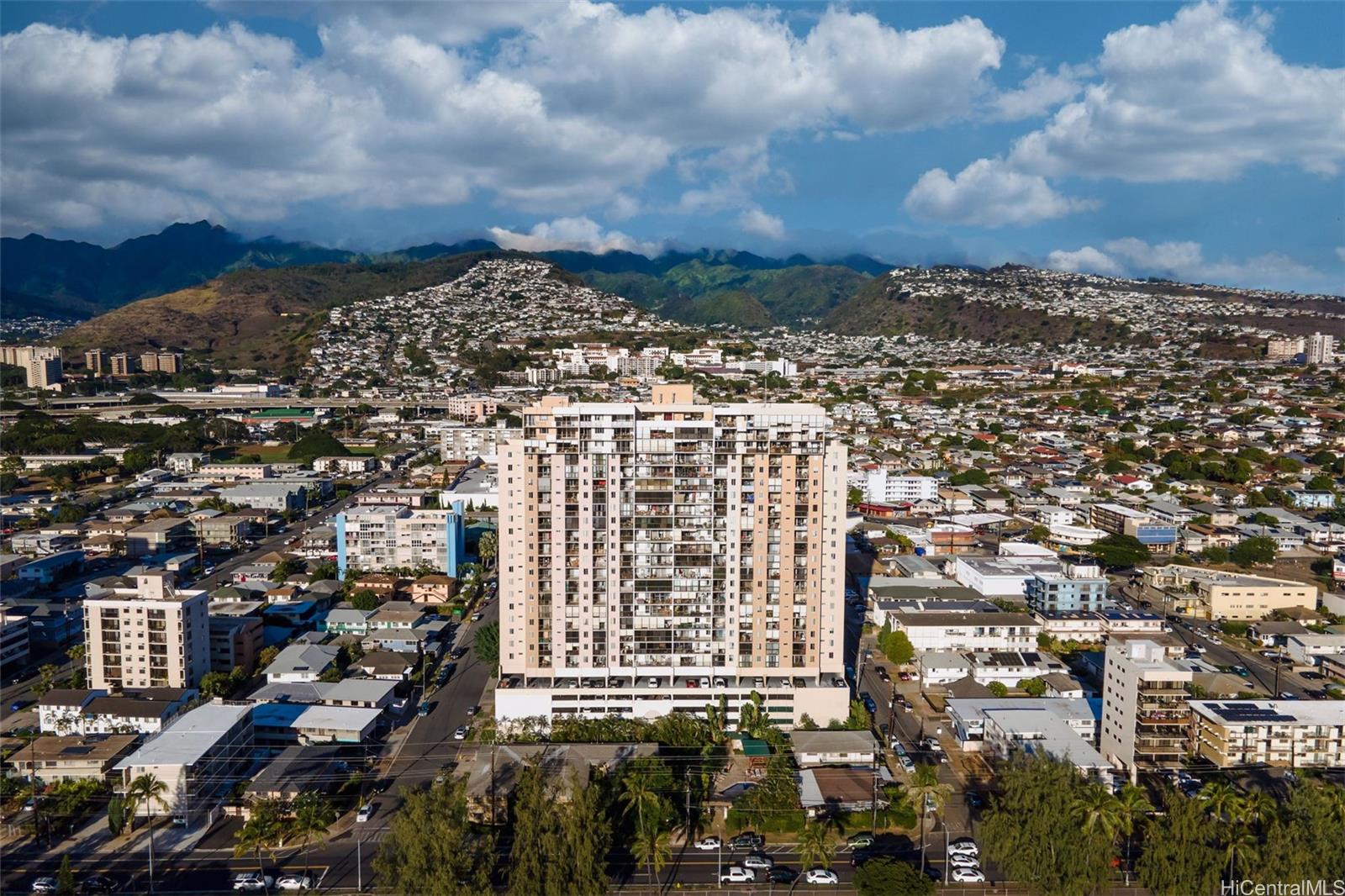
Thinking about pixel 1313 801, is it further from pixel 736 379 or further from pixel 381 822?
pixel 736 379

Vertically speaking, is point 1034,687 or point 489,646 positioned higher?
point 489,646

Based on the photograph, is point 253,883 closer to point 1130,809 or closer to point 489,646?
point 489,646

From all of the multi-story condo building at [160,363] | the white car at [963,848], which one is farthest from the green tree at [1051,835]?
the multi-story condo building at [160,363]

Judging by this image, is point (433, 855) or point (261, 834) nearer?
point (433, 855)

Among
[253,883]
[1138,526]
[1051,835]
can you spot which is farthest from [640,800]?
[1138,526]

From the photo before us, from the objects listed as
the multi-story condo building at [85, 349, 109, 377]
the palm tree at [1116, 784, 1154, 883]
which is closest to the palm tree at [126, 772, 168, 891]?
the palm tree at [1116, 784, 1154, 883]

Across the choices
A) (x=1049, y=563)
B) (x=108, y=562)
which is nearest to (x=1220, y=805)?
(x=1049, y=563)

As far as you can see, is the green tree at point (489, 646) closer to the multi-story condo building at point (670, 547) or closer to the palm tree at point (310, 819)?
the multi-story condo building at point (670, 547)
